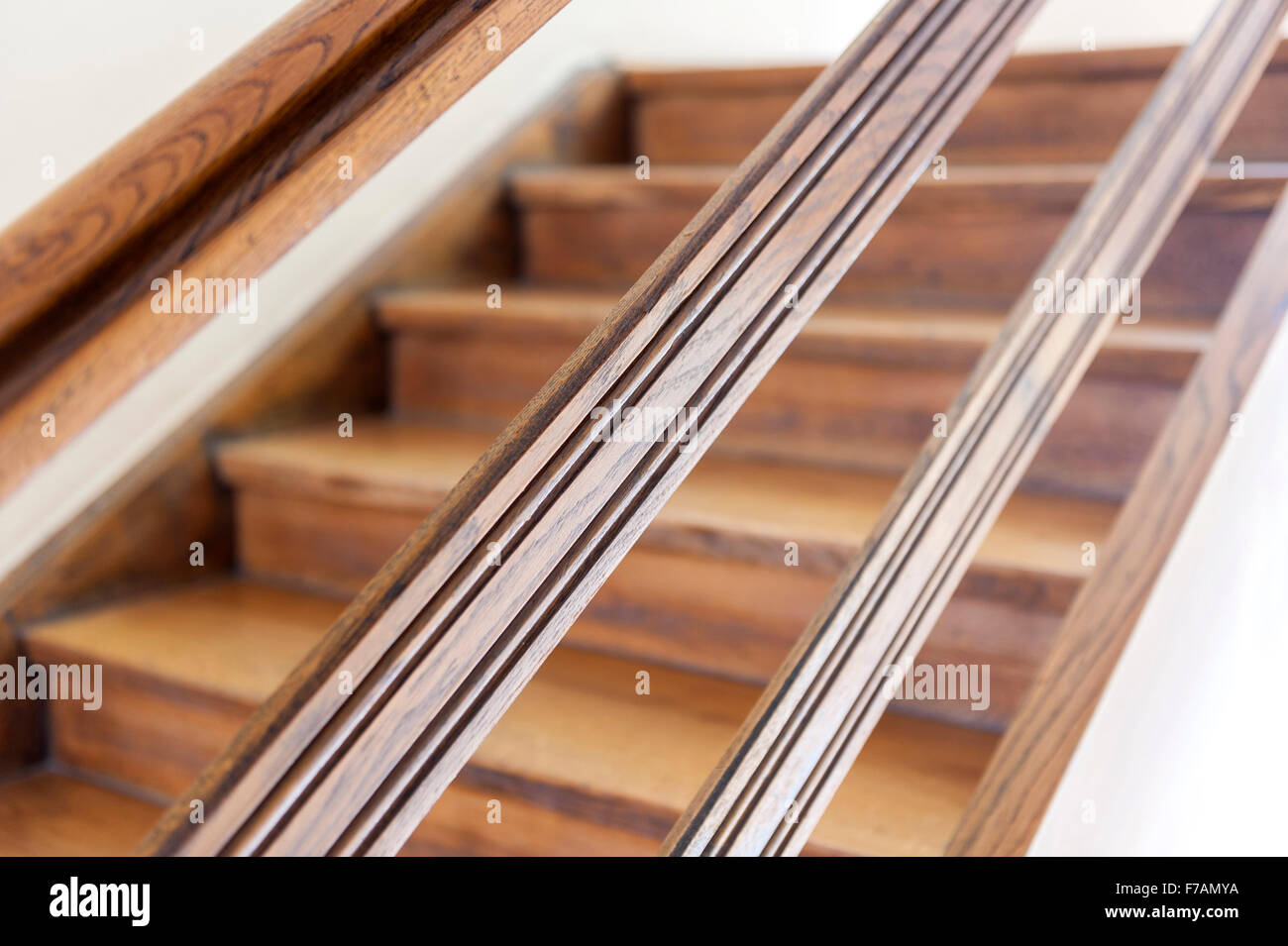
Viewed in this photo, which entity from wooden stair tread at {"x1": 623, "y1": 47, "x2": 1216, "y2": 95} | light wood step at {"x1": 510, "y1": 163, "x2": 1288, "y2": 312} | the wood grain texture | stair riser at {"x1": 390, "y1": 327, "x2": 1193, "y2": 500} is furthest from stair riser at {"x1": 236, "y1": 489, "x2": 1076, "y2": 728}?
wooden stair tread at {"x1": 623, "y1": 47, "x2": 1216, "y2": 95}

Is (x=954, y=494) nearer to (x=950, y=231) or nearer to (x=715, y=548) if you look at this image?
(x=715, y=548)

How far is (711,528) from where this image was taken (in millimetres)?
1242

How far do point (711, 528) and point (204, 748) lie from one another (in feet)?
1.99

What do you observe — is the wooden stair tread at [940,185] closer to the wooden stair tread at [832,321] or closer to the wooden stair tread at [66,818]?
the wooden stair tread at [832,321]

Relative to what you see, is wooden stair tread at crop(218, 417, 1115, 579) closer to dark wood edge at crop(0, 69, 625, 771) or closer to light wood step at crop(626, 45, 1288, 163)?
dark wood edge at crop(0, 69, 625, 771)

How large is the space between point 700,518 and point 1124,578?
1.40 ft

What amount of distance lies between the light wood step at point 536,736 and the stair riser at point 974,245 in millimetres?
654

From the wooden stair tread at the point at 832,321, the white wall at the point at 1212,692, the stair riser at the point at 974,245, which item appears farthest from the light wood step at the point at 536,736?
the stair riser at the point at 974,245

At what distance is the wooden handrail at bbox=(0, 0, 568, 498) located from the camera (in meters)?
0.41

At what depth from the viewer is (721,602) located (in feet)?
4.28
